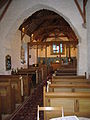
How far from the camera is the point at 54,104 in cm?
366

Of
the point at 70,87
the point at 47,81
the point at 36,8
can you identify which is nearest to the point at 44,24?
the point at 36,8

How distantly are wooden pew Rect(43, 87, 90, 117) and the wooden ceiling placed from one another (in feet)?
31.1

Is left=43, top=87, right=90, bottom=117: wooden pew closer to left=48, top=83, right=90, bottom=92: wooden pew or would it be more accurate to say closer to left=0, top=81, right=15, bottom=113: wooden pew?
left=48, top=83, right=90, bottom=92: wooden pew

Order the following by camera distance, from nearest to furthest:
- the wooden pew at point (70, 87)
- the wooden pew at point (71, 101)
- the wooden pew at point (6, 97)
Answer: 1. the wooden pew at point (71, 101)
2. the wooden pew at point (70, 87)
3. the wooden pew at point (6, 97)

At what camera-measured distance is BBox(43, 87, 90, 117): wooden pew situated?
3530 millimetres

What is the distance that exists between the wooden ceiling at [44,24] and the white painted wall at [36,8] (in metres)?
3.16

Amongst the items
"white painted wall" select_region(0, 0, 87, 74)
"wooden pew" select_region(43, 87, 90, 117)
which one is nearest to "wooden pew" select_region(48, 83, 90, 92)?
"wooden pew" select_region(43, 87, 90, 117)

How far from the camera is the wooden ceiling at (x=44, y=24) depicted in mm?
12836

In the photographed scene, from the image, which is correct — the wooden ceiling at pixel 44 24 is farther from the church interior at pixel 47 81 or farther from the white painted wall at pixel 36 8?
the white painted wall at pixel 36 8

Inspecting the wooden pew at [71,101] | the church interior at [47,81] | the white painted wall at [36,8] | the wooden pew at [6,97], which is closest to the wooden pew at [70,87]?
the church interior at [47,81]

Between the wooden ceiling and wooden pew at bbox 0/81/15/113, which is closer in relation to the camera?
wooden pew at bbox 0/81/15/113

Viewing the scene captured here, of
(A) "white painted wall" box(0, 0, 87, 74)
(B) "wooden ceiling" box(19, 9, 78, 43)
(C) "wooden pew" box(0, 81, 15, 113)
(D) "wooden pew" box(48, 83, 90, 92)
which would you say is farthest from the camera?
(B) "wooden ceiling" box(19, 9, 78, 43)

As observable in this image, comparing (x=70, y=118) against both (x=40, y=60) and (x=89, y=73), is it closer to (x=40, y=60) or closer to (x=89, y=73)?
(x=89, y=73)

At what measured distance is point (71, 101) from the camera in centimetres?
357
